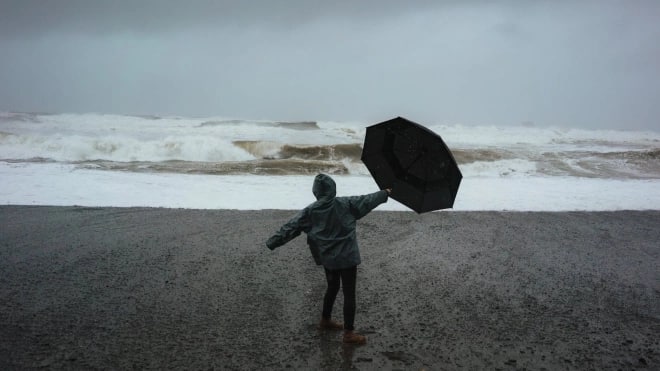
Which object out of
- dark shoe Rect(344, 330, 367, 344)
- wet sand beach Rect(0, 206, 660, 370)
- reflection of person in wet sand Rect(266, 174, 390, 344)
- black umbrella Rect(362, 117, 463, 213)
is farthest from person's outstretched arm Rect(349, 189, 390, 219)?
wet sand beach Rect(0, 206, 660, 370)

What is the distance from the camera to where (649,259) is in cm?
675

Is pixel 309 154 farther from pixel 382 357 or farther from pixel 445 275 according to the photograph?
pixel 382 357

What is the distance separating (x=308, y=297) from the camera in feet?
17.1

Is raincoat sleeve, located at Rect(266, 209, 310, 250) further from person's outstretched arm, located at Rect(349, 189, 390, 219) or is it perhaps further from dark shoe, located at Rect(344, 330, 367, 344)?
dark shoe, located at Rect(344, 330, 367, 344)

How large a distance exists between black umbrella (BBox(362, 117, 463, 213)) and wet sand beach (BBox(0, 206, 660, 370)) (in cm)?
134

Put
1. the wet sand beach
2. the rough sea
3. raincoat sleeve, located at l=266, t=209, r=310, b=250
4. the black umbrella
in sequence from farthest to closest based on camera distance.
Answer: the rough sea < the black umbrella < the wet sand beach < raincoat sleeve, located at l=266, t=209, r=310, b=250

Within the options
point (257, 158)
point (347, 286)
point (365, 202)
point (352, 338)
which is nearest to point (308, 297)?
point (352, 338)

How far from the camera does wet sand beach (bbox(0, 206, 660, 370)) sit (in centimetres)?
399

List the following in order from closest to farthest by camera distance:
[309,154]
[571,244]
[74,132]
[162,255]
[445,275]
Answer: [445,275]
[162,255]
[571,244]
[309,154]
[74,132]

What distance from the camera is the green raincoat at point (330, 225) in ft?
12.8

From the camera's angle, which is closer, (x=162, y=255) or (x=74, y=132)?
(x=162, y=255)

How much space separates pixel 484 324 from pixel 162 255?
4397 millimetres

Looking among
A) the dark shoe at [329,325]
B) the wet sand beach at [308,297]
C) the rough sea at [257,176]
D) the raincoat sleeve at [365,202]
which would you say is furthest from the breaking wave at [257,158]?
the raincoat sleeve at [365,202]

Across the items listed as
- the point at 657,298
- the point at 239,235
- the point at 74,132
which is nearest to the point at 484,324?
the point at 657,298
